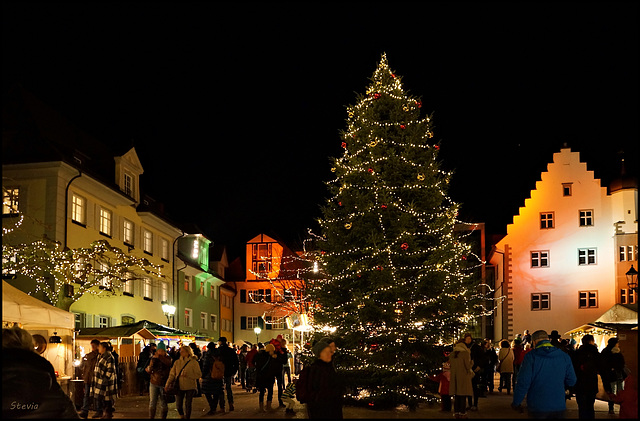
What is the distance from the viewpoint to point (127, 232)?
40.7m

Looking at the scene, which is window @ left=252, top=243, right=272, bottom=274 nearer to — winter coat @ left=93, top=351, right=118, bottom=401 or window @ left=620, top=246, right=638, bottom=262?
window @ left=620, top=246, right=638, bottom=262

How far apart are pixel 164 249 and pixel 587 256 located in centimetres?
2522

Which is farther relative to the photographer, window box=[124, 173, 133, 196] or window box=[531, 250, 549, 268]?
window box=[531, 250, 549, 268]

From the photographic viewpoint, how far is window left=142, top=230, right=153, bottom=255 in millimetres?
43500

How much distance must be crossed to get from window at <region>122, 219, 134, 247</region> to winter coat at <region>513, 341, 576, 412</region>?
32.9 metres

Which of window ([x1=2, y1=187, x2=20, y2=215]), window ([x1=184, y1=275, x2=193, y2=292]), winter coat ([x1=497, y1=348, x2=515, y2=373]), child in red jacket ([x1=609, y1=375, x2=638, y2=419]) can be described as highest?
window ([x1=2, y1=187, x2=20, y2=215])

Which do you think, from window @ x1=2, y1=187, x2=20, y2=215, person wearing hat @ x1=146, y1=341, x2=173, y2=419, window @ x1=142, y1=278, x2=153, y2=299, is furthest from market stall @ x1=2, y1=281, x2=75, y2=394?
window @ x1=142, y1=278, x2=153, y2=299

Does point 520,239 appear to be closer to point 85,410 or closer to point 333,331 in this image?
point 333,331

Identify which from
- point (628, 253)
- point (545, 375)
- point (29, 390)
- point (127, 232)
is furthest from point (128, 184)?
point (545, 375)

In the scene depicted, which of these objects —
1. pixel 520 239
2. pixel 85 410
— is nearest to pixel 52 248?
pixel 85 410

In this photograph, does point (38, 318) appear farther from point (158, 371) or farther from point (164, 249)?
point (164, 249)

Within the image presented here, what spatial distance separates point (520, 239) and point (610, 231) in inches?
207

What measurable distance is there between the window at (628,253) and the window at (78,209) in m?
30.9

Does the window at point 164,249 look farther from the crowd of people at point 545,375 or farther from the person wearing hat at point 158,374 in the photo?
A: the person wearing hat at point 158,374
